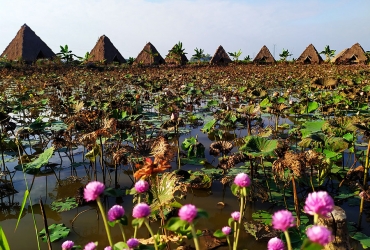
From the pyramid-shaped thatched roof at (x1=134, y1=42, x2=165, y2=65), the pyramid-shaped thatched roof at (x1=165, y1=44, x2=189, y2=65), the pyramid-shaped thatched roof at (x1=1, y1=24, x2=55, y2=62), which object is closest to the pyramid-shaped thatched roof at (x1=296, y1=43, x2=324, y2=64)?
the pyramid-shaped thatched roof at (x1=165, y1=44, x2=189, y2=65)

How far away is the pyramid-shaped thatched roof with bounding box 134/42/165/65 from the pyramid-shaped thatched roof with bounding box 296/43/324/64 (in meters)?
15.0

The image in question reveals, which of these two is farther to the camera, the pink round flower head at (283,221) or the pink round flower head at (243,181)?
the pink round flower head at (243,181)

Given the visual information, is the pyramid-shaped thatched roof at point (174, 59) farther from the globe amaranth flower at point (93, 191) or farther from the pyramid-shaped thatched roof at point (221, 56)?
the globe amaranth flower at point (93, 191)

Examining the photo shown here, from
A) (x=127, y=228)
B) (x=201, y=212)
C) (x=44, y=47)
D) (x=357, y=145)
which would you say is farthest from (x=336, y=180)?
(x=44, y=47)

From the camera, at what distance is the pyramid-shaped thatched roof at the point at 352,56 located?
31.0 meters

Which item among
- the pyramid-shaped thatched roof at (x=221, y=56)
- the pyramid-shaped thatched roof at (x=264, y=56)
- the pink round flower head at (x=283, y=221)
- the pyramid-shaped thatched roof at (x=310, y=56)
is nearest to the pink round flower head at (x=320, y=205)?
the pink round flower head at (x=283, y=221)

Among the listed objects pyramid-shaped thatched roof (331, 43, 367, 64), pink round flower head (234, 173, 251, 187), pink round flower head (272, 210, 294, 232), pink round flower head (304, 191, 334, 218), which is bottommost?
pink round flower head (272, 210, 294, 232)

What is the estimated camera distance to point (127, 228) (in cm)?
306

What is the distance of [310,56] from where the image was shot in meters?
33.8

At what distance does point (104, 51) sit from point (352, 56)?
25.7 metres

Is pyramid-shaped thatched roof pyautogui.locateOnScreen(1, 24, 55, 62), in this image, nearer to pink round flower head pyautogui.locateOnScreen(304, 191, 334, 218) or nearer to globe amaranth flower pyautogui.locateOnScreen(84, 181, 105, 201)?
globe amaranth flower pyautogui.locateOnScreen(84, 181, 105, 201)

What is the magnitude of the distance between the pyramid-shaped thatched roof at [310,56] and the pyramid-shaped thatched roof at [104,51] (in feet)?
64.5

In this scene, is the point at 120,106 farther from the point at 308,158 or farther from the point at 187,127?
the point at 308,158

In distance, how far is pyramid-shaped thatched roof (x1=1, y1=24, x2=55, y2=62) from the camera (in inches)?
1139
